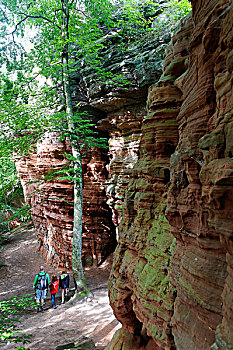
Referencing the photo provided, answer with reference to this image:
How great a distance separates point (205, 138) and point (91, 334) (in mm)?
7467

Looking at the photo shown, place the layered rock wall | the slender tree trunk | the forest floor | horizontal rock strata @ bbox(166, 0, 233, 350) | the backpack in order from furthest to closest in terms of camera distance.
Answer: the layered rock wall
the slender tree trunk
the backpack
the forest floor
horizontal rock strata @ bbox(166, 0, 233, 350)

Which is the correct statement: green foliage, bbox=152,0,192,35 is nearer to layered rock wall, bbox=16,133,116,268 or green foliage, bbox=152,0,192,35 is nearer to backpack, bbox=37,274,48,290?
layered rock wall, bbox=16,133,116,268

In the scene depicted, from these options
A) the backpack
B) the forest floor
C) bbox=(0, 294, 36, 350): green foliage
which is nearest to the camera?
bbox=(0, 294, 36, 350): green foliage

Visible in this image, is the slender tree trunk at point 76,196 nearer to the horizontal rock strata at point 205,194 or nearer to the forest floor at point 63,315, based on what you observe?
the forest floor at point 63,315

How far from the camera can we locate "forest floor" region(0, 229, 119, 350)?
7020 mm

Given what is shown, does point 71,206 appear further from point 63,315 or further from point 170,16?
point 170,16

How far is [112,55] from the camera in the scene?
12852 mm

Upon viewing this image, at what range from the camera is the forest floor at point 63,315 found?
276 inches

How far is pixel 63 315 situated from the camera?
8.88 metres

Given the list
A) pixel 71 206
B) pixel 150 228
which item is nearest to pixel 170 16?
pixel 150 228

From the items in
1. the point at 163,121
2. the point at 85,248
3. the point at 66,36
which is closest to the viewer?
the point at 163,121

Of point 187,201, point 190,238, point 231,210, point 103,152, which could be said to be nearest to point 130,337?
point 190,238

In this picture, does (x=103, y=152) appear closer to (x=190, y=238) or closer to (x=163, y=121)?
(x=163, y=121)

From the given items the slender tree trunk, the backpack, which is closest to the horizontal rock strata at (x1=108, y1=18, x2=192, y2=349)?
the backpack
